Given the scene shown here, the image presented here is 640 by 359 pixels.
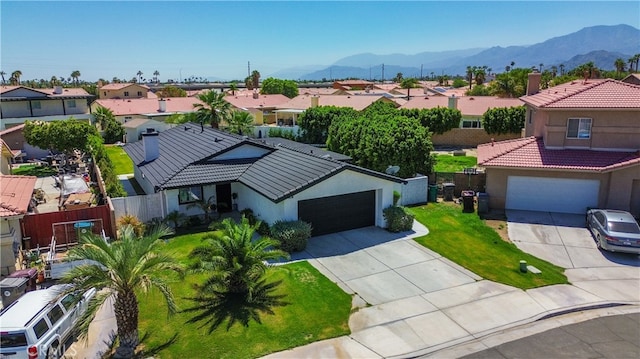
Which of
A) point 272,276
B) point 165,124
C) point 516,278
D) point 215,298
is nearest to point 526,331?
point 516,278

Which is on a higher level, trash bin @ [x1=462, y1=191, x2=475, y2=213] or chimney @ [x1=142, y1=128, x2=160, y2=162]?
chimney @ [x1=142, y1=128, x2=160, y2=162]

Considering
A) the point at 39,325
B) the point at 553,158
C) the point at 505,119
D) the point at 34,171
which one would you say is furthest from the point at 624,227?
the point at 34,171

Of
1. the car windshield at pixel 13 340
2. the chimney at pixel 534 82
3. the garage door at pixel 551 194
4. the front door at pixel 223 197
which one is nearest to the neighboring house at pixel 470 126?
the chimney at pixel 534 82

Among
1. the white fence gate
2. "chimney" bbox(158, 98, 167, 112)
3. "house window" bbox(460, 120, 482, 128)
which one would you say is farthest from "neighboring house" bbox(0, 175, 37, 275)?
"chimney" bbox(158, 98, 167, 112)

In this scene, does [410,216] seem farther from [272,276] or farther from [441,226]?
[272,276]

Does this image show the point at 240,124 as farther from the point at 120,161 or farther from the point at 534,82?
the point at 534,82

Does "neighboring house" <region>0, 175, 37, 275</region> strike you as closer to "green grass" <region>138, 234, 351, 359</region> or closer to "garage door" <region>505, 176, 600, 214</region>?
"green grass" <region>138, 234, 351, 359</region>
